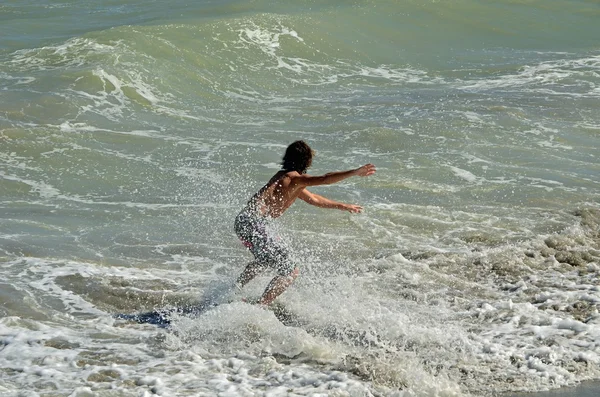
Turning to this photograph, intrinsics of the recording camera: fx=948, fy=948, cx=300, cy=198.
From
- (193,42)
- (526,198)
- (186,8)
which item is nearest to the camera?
(526,198)

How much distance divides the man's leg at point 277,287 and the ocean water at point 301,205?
189 millimetres

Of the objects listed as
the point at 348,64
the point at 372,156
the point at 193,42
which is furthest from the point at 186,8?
the point at 372,156

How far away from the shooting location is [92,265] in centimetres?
920

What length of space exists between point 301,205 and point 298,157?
149 inches

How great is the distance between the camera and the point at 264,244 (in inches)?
305

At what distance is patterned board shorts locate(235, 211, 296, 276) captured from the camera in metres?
7.75

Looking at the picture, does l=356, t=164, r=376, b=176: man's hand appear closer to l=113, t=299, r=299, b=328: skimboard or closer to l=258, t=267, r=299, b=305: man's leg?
l=258, t=267, r=299, b=305: man's leg

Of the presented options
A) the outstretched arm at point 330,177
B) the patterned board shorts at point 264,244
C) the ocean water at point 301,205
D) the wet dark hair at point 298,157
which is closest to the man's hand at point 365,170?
the outstretched arm at point 330,177

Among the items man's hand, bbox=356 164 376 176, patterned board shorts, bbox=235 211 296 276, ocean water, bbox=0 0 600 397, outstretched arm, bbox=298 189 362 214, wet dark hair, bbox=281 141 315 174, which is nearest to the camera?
ocean water, bbox=0 0 600 397

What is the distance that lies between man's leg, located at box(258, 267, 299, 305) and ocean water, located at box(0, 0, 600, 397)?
0.62ft

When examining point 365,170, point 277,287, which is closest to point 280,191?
Answer: point 277,287

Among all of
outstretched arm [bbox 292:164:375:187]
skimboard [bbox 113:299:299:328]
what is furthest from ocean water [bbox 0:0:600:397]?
outstretched arm [bbox 292:164:375:187]

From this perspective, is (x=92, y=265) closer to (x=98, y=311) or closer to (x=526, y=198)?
(x=98, y=311)

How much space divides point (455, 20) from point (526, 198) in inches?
560
